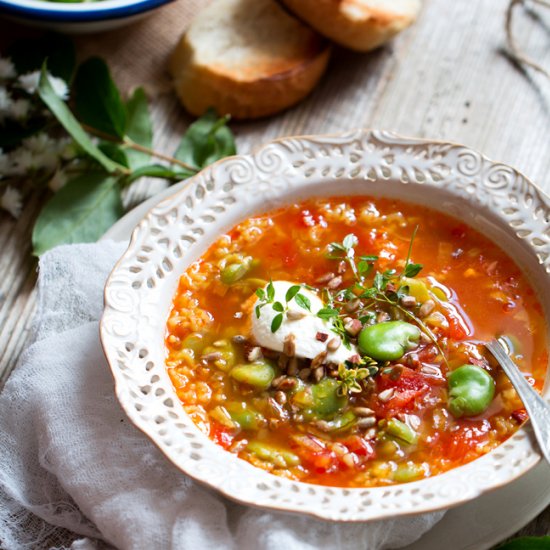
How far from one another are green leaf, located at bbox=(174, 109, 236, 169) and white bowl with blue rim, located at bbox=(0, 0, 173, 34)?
2.40 ft

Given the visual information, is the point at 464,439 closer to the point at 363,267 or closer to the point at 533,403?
the point at 533,403

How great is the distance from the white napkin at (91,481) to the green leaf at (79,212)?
537mm

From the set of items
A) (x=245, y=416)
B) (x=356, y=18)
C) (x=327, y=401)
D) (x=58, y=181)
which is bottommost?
(x=58, y=181)

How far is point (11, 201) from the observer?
15.1ft

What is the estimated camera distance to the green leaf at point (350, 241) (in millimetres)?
3706

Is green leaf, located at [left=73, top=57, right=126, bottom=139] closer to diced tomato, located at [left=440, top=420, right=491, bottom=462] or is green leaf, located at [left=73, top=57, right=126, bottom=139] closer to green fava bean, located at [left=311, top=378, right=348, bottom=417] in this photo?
green fava bean, located at [left=311, top=378, right=348, bottom=417]

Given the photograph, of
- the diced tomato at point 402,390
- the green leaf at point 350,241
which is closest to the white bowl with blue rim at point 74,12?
the green leaf at point 350,241

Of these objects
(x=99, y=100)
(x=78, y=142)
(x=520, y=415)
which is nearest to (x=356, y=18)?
(x=99, y=100)

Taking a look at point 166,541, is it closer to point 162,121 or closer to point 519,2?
point 162,121

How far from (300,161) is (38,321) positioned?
55.0 inches

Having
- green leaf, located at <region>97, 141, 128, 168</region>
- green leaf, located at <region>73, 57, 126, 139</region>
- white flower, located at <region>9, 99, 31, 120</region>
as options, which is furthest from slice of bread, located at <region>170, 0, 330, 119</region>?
white flower, located at <region>9, 99, 31, 120</region>

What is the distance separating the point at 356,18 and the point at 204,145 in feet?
3.72

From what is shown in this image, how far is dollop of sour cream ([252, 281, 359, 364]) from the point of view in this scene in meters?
3.34

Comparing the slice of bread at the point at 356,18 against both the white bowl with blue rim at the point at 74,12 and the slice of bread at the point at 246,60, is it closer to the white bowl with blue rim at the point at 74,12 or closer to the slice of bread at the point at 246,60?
the slice of bread at the point at 246,60
